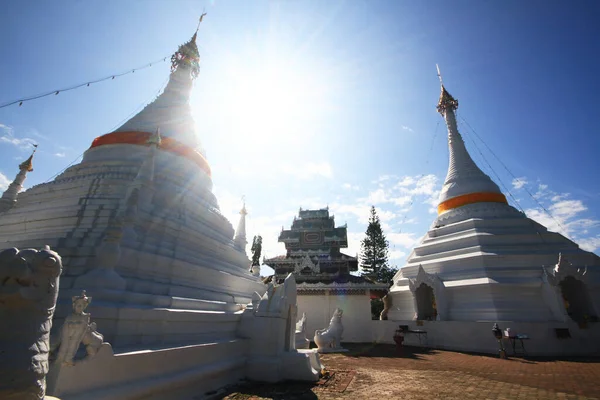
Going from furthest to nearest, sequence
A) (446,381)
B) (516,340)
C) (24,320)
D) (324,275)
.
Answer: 1. (324,275)
2. (516,340)
3. (446,381)
4. (24,320)

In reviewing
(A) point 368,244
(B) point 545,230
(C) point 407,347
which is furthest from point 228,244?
(A) point 368,244

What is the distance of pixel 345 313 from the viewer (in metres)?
20.7

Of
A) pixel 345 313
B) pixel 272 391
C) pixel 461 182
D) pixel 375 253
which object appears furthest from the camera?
pixel 375 253

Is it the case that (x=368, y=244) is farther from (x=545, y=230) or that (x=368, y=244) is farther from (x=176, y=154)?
(x=176, y=154)

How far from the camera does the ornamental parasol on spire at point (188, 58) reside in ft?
51.0

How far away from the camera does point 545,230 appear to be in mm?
17234

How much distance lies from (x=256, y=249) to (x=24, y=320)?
45.3 meters

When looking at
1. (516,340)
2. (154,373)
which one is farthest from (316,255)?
(154,373)

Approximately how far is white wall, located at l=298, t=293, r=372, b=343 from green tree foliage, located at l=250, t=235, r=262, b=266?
25018mm

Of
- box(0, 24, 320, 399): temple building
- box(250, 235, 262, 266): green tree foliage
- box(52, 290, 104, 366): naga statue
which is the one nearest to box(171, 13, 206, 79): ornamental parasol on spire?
box(0, 24, 320, 399): temple building

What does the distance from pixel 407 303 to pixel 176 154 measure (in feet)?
52.1

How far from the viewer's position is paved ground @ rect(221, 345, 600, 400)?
20.9 ft

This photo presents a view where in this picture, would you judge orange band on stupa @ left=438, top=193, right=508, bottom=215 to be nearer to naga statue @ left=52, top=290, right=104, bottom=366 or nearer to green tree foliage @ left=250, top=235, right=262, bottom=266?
naga statue @ left=52, top=290, right=104, bottom=366

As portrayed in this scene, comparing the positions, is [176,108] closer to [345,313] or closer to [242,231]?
[242,231]
